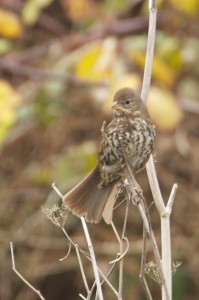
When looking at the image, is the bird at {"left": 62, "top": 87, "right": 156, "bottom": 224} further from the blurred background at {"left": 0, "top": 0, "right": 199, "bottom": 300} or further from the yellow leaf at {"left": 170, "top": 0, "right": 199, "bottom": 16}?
the yellow leaf at {"left": 170, "top": 0, "right": 199, "bottom": 16}

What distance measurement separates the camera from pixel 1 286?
639cm

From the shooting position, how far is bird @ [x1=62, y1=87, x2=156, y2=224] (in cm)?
326

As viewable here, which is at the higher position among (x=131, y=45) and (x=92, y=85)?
(x=131, y=45)

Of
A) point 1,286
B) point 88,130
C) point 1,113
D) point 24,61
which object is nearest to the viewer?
point 1,113

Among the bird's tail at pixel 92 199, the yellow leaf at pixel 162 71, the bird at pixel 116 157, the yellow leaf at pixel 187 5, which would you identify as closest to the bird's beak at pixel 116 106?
the bird at pixel 116 157

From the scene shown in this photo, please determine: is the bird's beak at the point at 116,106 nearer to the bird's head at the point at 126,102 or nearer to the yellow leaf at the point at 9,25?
the bird's head at the point at 126,102

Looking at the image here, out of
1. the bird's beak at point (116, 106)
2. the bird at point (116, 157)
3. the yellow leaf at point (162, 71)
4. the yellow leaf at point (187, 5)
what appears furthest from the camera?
the yellow leaf at point (162, 71)

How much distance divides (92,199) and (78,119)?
2.37 metres

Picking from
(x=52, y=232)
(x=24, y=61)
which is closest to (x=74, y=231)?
(x=52, y=232)

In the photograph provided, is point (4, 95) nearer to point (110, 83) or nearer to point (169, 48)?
point (110, 83)

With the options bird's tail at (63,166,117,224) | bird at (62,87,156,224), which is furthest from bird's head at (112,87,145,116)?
bird's tail at (63,166,117,224)

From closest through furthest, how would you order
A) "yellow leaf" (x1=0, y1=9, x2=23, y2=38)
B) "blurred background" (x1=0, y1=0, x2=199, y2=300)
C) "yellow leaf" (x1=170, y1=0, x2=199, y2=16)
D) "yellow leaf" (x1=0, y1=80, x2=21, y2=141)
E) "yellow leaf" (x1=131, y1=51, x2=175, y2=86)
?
"yellow leaf" (x1=0, y1=80, x2=21, y2=141)
"yellow leaf" (x1=170, y1=0, x2=199, y2=16)
"blurred background" (x1=0, y1=0, x2=199, y2=300)
"yellow leaf" (x1=131, y1=51, x2=175, y2=86)
"yellow leaf" (x1=0, y1=9, x2=23, y2=38)

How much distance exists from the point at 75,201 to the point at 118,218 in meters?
2.77

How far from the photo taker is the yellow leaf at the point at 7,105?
4699 millimetres
